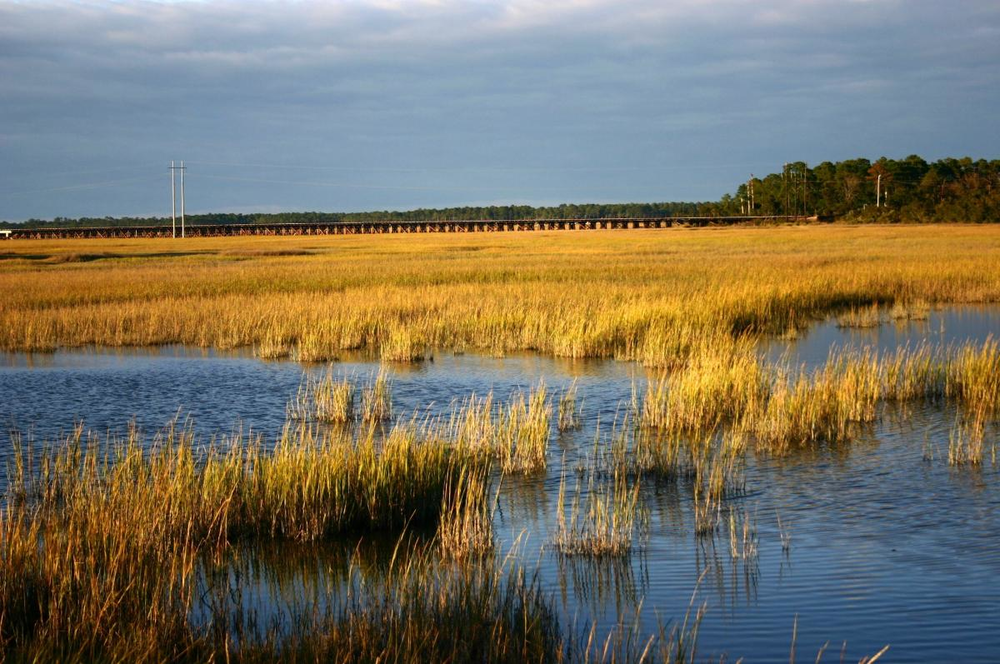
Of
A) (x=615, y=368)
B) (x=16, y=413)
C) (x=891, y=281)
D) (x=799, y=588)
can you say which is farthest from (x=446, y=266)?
(x=799, y=588)

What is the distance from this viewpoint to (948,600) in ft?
24.1

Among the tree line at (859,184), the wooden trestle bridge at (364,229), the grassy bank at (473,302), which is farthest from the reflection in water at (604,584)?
the wooden trestle bridge at (364,229)

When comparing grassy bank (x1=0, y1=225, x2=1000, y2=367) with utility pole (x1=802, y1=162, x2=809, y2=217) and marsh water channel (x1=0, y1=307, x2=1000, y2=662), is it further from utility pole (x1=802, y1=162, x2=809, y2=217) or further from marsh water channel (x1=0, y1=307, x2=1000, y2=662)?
utility pole (x1=802, y1=162, x2=809, y2=217)

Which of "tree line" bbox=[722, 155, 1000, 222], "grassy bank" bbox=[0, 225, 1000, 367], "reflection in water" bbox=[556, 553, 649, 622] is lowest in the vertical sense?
"reflection in water" bbox=[556, 553, 649, 622]

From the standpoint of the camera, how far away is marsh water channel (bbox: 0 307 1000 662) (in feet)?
22.8

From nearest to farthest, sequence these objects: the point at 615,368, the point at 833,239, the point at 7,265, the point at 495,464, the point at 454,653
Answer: the point at 454,653 < the point at 495,464 < the point at 615,368 < the point at 7,265 < the point at 833,239

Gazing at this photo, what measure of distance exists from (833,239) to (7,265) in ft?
158

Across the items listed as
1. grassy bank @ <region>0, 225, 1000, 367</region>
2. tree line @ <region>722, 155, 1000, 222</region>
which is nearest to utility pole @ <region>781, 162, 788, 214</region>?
tree line @ <region>722, 155, 1000, 222</region>

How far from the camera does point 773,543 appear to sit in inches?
340

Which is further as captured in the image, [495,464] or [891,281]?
[891,281]

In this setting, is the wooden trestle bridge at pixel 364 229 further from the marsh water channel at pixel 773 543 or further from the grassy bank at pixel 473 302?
the marsh water channel at pixel 773 543

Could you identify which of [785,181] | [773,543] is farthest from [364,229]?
[773,543]

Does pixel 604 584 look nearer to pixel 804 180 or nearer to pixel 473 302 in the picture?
pixel 473 302

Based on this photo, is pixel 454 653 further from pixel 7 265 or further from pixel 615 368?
pixel 7 265
